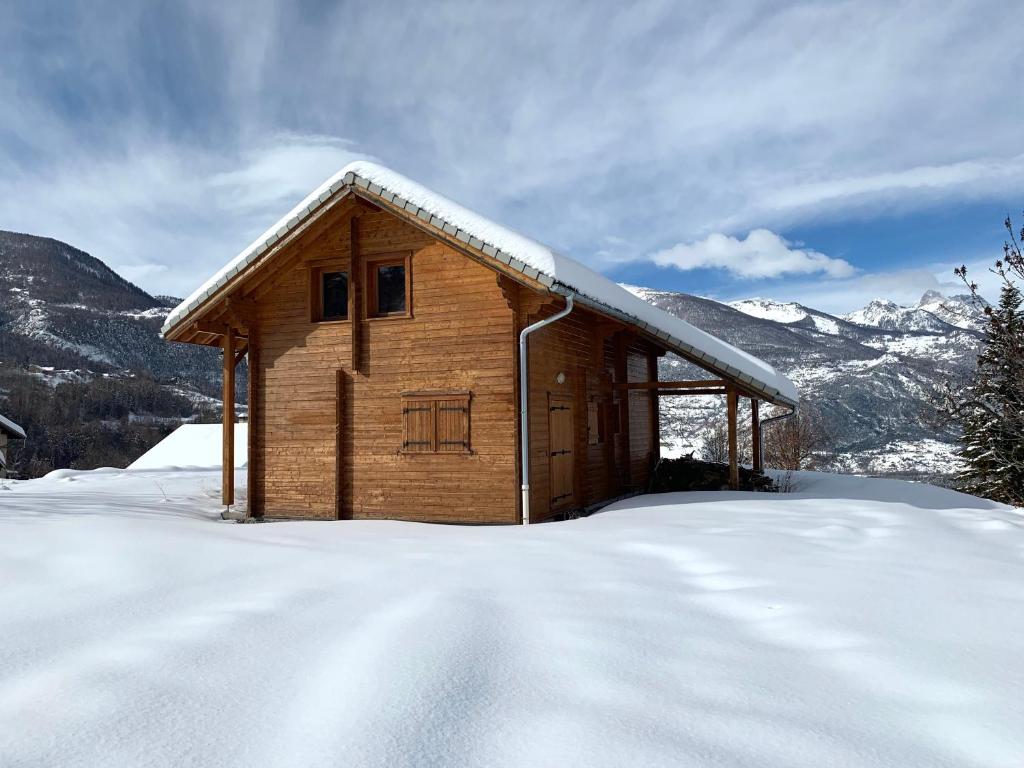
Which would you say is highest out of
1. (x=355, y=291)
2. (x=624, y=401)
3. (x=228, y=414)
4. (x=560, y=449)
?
(x=355, y=291)

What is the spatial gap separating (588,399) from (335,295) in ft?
15.6

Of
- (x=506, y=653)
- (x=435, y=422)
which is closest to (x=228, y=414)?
(x=435, y=422)

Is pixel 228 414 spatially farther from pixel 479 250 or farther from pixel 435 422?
pixel 479 250

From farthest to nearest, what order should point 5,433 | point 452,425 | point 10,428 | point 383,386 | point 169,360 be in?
point 169,360
point 5,433
point 10,428
point 383,386
point 452,425

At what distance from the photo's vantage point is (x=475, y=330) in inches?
426

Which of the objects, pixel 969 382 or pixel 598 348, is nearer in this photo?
pixel 969 382

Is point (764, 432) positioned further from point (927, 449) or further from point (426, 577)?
point (927, 449)

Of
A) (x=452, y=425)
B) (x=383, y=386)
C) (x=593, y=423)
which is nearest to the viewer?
(x=452, y=425)

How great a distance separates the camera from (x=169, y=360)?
12925cm

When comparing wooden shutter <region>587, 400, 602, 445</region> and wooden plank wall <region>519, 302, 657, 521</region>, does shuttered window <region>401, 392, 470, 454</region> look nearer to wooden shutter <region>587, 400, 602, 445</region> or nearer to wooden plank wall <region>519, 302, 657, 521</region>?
wooden plank wall <region>519, 302, 657, 521</region>

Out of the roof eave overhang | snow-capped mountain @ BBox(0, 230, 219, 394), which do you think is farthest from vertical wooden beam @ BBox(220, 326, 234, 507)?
snow-capped mountain @ BBox(0, 230, 219, 394)

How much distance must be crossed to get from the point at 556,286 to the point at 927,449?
5515 centimetres

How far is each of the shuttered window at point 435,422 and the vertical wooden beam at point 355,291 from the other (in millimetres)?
1123

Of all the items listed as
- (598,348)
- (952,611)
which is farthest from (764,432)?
(952,611)
